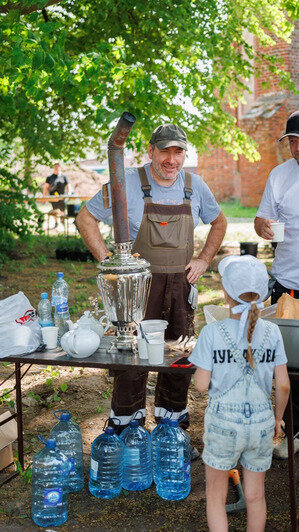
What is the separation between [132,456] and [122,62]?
21.2 ft

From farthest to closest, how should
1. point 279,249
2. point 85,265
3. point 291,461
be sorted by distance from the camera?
point 85,265, point 279,249, point 291,461

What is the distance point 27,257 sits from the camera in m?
12.8

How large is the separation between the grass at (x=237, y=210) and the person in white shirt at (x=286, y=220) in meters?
14.5

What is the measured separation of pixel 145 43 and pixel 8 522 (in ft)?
25.4

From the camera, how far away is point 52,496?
298 centimetres

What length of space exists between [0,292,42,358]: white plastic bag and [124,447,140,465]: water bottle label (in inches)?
33.7

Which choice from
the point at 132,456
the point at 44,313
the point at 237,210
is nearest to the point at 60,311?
the point at 44,313

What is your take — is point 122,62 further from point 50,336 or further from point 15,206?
point 50,336

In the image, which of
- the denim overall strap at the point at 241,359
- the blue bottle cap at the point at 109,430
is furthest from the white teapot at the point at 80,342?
the denim overall strap at the point at 241,359

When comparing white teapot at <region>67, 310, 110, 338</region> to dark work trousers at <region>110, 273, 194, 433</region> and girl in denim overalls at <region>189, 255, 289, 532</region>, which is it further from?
girl in denim overalls at <region>189, 255, 289, 532</region>

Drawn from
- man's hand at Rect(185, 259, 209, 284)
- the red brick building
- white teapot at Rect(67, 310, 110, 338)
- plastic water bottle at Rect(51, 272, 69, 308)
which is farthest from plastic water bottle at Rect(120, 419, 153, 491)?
the red brick building

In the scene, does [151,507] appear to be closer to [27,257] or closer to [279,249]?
[279,249]

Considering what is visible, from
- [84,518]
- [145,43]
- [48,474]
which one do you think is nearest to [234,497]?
[84,518]

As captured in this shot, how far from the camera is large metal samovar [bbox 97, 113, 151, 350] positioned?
3000mm
